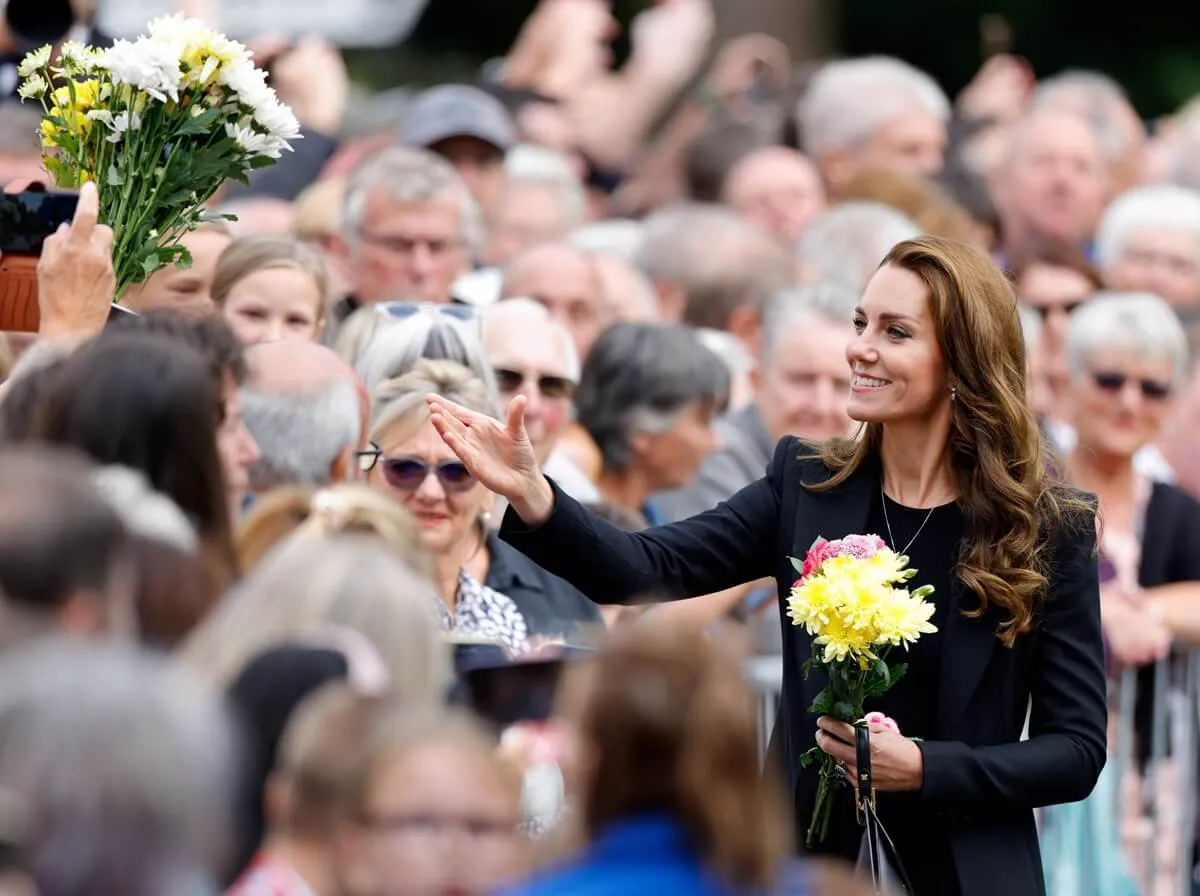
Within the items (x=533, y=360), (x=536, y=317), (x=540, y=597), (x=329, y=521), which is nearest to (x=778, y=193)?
(x=536, y=317)

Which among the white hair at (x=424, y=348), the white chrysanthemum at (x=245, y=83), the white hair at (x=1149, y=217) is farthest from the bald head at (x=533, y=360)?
the white hair at (x=1149, y=217)

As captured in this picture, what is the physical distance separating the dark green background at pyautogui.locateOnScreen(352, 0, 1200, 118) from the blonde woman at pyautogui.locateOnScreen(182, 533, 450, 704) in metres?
18.9

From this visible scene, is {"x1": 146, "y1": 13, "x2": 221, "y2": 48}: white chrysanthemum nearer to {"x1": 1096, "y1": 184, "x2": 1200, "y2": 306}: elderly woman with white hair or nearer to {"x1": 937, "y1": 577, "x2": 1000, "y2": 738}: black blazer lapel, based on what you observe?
{"x1": 937, "y1": 577, "x2": 1000, "y2": 738}: black blazer lapel

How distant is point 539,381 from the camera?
24.8 ft

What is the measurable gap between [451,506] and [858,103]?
5915mm

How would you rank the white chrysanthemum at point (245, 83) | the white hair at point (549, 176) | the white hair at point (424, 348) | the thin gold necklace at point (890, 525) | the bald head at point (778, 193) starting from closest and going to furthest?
the thin gold necklace at point (890, 525) < the white chrysanthemum at point (245, 83) < the white hair at point (424, 348) < the white hair at point (549, 176) < the bald head at point (778, 193)

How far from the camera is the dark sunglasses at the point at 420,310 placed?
22.4ft

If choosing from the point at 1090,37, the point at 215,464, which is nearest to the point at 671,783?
the point at 215,464

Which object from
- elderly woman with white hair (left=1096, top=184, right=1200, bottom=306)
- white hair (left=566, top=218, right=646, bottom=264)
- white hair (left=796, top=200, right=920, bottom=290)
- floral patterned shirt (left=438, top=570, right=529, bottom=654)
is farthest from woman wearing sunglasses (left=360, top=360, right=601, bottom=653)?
elderly woman with white hair (left=1096, top=184, right=1200, bottom=306)

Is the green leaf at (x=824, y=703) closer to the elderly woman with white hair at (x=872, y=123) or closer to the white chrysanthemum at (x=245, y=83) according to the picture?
the white chrysanthemum at (x=245, y=83)

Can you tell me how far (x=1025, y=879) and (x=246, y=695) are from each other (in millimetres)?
2137

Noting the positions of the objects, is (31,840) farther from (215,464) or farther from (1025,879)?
(1025,879)

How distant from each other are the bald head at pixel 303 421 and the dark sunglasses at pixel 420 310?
21.9 inches

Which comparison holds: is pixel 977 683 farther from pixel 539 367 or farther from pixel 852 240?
pixel 852 240
